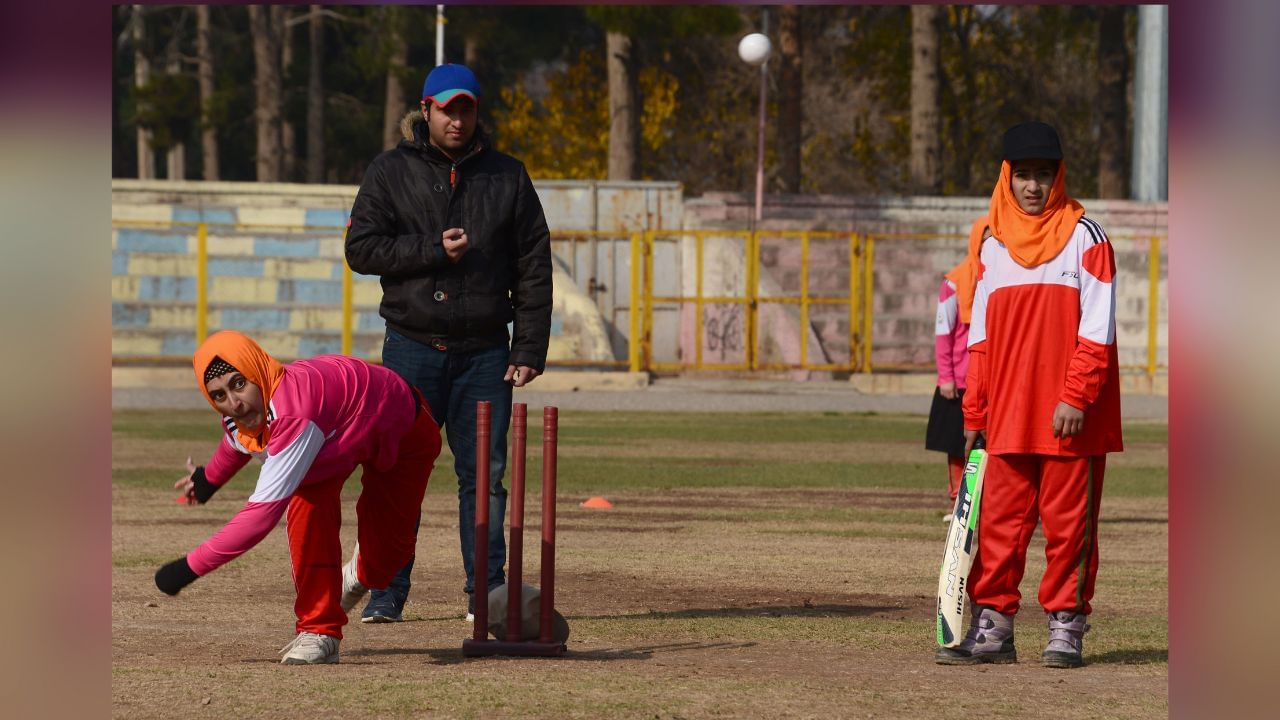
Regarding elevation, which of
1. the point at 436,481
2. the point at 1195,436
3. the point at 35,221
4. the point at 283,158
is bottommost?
the point at 436,481

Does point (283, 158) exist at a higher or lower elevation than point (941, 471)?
higher

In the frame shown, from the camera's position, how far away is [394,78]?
46.8 m

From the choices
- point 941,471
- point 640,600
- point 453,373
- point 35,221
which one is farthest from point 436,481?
point 35,221

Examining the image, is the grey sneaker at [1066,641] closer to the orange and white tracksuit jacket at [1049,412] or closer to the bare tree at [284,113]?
the orange and white tracksuit jacket at [1049,412]

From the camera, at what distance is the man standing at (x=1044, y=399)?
738 cm

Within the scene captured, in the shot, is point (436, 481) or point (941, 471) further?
point (941, 471)

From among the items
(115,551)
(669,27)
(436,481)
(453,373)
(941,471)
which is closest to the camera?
(453,373)

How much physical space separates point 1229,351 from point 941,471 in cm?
1206

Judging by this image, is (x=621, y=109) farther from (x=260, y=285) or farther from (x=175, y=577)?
(x=175, y=577)

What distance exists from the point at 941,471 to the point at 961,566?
32.1ft

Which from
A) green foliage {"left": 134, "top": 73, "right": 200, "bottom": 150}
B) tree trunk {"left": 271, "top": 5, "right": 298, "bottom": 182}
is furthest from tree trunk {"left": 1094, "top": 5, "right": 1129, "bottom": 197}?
green foliage {"left": 134, "top": 73, "right": 200, "bottom": 150}

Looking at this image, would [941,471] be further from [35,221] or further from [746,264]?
[746,264]

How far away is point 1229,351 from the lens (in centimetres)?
526

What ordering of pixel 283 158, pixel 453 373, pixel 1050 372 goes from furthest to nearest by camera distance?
pixel 283 158 → pixel 453 373 → pixel 1050 372
